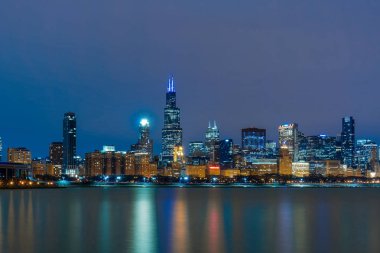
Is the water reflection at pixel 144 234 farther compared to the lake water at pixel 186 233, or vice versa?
the lake water at pixel 186 233

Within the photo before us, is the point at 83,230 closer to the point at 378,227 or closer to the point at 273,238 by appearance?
the point at 273,238

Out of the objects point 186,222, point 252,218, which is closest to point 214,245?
point 186,222

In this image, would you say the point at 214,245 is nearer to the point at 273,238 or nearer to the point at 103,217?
the point at 273,238

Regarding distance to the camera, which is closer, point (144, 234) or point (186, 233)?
point (144, 234)

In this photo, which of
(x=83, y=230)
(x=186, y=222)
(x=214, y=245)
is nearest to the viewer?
(x=214, y=245)

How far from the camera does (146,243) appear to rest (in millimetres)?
42719

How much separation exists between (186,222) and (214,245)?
19396 mm

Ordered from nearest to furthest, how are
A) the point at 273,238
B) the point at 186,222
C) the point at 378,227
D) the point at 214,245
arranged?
the point at 214,245 < the point at 273,238 < the point at 378,227 < the point at 186,222

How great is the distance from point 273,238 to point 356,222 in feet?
62.9

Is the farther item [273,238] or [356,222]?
[356,222]

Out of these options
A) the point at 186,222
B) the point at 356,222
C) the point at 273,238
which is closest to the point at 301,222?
the point at 356,222

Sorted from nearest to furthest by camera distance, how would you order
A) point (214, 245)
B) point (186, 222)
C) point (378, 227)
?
point (214, 245)
point (378, 227)
point (186, 222)

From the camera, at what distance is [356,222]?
204 feet

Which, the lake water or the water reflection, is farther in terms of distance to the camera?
the lake water
